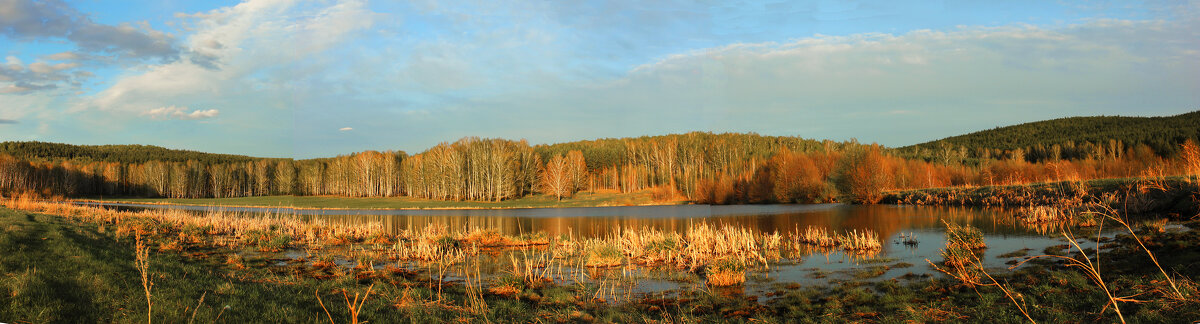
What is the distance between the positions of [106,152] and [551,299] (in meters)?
219

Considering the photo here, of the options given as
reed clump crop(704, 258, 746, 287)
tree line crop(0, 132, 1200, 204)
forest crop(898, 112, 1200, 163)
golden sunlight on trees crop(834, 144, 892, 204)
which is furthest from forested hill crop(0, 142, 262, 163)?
forest crop(898, 112, 1200, 163)

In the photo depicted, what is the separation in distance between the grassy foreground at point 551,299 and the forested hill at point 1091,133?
277ft

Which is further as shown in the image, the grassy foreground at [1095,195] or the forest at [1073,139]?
the forest at [1073,139]

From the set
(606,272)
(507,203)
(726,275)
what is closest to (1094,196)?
(726,275)

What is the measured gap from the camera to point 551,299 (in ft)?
38.4

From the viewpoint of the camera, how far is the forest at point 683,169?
220 feet

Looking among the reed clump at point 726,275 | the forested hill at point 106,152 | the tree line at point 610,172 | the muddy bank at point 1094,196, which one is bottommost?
the reed clump at point 726,275

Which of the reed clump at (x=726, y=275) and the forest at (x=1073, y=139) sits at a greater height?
the forest at (x=1073, y=139)

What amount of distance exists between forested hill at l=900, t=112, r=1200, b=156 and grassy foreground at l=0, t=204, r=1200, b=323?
277 feet

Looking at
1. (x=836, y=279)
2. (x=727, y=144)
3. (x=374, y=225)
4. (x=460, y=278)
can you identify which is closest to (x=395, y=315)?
(x=460, y=278)

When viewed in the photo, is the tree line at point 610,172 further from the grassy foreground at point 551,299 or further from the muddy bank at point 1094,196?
the grassy foreground at point 551,299

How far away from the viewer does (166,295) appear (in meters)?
8.77

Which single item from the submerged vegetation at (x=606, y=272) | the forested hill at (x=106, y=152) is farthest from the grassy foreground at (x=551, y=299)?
the forested hill at (x=106, y=152)

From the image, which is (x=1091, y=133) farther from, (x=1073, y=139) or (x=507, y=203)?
(x=507, y=203)
